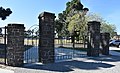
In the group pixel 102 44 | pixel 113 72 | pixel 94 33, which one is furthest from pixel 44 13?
pixel 102 44

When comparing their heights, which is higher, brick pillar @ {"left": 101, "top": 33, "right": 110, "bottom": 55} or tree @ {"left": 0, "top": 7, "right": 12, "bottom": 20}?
tree @ {"left": 0, "top": 7, "right": 12, "bottom": 20}

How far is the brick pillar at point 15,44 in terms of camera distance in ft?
38.8

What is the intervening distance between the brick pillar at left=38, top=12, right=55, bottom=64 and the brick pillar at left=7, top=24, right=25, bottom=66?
1253 millimetres

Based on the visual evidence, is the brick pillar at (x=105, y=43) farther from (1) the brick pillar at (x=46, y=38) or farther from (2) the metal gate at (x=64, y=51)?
(1) the brick pillar at (x=46, y=38)

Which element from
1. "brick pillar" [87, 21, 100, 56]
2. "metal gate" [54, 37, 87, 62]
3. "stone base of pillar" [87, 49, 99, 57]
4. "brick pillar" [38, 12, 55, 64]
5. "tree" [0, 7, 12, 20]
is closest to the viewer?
"brick pillar" [38, 12, 55, 64]

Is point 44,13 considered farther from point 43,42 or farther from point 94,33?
point 94,33

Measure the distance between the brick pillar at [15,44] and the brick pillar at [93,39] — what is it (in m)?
6.68

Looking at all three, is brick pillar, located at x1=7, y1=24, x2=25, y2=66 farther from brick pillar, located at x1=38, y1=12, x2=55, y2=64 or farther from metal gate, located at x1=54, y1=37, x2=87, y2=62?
metal gate, located at x1=54, y1=37, x2=87, y2=62

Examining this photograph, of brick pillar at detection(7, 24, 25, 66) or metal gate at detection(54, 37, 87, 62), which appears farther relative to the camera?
metal gate at detection(54, 37, 87, 62)

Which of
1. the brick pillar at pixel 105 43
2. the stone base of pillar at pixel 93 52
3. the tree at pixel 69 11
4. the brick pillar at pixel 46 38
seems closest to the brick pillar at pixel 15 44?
the brick pillar at pixel 46 38

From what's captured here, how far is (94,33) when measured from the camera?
17594 millimetres

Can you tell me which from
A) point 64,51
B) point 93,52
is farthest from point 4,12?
point 93,52

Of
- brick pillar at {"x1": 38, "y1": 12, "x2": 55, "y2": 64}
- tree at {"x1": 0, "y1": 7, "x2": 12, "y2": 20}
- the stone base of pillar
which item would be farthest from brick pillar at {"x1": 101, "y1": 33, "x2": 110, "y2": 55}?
tree at {"x1": 0, "y1": 7, "x2": 12, "y2": 20}

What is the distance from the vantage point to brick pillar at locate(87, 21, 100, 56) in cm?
1735
